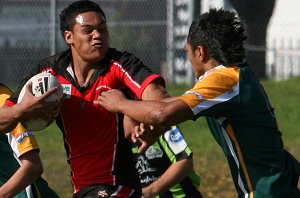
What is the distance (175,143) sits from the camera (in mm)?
8445

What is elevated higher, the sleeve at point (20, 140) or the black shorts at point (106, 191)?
the sleeve at point (20, 140)

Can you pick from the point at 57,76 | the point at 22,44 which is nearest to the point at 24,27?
the point at 22,44

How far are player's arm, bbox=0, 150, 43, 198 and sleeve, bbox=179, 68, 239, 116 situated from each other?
1259mm

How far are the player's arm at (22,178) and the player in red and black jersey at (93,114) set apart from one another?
25cm

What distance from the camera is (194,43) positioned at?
6641 millimetres

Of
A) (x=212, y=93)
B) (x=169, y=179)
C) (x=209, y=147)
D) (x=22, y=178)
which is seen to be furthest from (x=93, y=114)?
(x=209, y=147)

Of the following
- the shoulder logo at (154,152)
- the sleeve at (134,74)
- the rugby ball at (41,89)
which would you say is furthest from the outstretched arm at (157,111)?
the shoulder logo at (154,152)

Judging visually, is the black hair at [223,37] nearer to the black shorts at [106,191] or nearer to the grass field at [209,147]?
the black shorts at [106,191]

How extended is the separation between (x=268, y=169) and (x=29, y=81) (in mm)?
1607

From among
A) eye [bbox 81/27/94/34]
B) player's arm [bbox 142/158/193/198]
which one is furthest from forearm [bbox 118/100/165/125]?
player's arm [bbox 142/158/193/198]

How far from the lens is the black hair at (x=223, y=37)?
21.4 feet

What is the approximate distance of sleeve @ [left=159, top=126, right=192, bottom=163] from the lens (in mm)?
8430

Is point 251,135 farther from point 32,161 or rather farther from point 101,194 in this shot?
point 32,161

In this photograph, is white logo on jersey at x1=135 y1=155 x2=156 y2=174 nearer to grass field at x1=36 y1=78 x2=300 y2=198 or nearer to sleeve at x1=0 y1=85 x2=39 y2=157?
sleeve at x1=0 y1=85 x2=39 y2=157
